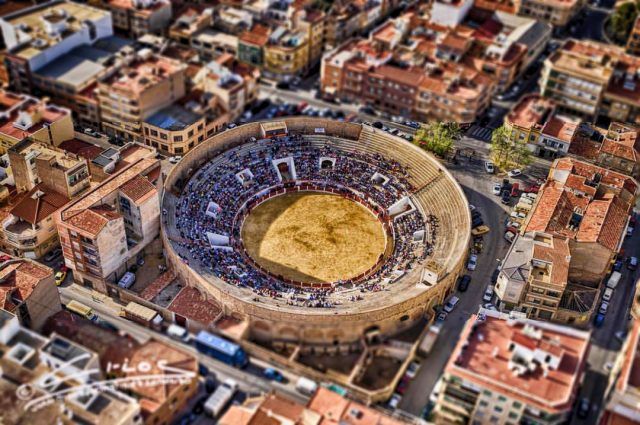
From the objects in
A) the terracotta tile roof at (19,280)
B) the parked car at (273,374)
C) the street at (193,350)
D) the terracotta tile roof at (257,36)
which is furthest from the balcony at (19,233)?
the terracotta tile roof at (257,36)

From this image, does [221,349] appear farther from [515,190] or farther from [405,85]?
[405,85]

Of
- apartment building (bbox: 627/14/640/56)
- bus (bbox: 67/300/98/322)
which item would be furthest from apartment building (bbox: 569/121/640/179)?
bus (bbox: 67/300/98/322)

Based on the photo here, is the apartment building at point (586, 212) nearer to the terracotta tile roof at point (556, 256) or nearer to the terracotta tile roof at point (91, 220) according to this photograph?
the terracotta tile roof at point (556, 256)

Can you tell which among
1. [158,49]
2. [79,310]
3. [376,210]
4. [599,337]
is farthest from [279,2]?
[599,337]

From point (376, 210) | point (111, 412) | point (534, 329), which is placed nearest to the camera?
point (111, 412)

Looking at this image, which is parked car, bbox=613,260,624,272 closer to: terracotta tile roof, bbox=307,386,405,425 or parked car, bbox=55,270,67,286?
terracotta tile roof, bbox=307,386,405,425

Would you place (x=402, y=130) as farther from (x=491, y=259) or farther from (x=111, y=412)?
(x=111, y=412)
